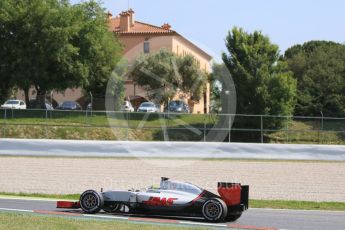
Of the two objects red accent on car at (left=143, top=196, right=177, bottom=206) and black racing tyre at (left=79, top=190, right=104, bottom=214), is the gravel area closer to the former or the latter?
black racing tyre at (left=79, top=190, right=104, bottom=214)

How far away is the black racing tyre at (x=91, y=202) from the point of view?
1191cm

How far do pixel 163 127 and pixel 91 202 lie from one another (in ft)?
62.2

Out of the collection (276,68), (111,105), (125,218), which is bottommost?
(125,218)

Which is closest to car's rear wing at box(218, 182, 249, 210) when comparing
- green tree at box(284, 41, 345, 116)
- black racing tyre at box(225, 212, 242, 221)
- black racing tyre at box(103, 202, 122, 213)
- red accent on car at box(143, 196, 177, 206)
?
black racing tyre at box(225, 212, 242, 221)

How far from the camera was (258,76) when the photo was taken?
125ft

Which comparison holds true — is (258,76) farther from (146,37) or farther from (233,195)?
(146,37)

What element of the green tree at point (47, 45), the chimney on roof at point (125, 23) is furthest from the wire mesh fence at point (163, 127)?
the chimney on roof at point (125, 23)

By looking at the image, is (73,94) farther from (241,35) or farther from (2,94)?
(241,35)

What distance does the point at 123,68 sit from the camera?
51.6 meters

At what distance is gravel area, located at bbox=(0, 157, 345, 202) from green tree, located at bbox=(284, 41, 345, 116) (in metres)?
30.6

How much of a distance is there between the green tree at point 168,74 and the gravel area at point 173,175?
1937 centimetres

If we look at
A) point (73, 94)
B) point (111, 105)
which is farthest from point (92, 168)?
point (73, 94)

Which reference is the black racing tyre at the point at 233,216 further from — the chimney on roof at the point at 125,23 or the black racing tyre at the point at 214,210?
the chimney on roof at the point at 125,23

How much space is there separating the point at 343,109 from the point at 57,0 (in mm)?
26929
